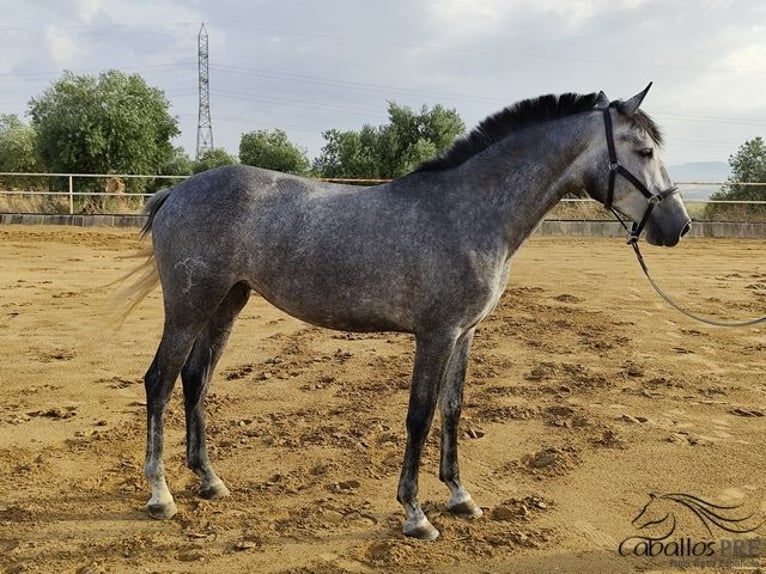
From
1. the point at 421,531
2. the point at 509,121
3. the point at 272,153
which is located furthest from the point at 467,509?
the point at 272,153

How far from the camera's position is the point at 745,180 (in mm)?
24047

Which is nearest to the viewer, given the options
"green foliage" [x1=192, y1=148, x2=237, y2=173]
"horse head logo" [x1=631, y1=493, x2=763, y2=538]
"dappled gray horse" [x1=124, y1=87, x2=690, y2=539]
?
"dappled gray horse" [x1=124, y1=87, x2=690, y2=539]

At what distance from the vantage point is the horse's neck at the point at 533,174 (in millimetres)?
3535

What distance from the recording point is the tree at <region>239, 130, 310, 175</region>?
38.5 m

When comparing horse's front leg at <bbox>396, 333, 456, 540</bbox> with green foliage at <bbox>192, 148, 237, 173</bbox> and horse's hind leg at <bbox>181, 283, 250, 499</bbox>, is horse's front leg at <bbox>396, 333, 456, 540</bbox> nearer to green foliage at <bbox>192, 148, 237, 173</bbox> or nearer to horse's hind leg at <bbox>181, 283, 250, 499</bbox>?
horse's hind leg at <bbox>181, 283, 250, 499</bbox>

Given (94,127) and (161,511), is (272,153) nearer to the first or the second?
(94,127)

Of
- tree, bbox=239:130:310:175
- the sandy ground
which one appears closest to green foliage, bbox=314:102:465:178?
tree, bbox=239:130:310:175

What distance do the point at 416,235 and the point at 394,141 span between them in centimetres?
2793

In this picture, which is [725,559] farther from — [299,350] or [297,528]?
[299,350]

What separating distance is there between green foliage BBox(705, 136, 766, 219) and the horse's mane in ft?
69.5

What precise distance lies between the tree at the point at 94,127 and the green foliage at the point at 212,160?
45.7 ft

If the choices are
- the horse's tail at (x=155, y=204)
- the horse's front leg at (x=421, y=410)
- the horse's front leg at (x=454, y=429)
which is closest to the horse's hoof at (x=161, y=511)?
the horse's front leg at (x=421, y=410)

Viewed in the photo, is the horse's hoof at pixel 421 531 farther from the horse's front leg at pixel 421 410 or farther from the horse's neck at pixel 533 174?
the horse's neck at pixel 533 174

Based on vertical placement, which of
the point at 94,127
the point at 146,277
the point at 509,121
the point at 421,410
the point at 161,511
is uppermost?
the point at 94,127
